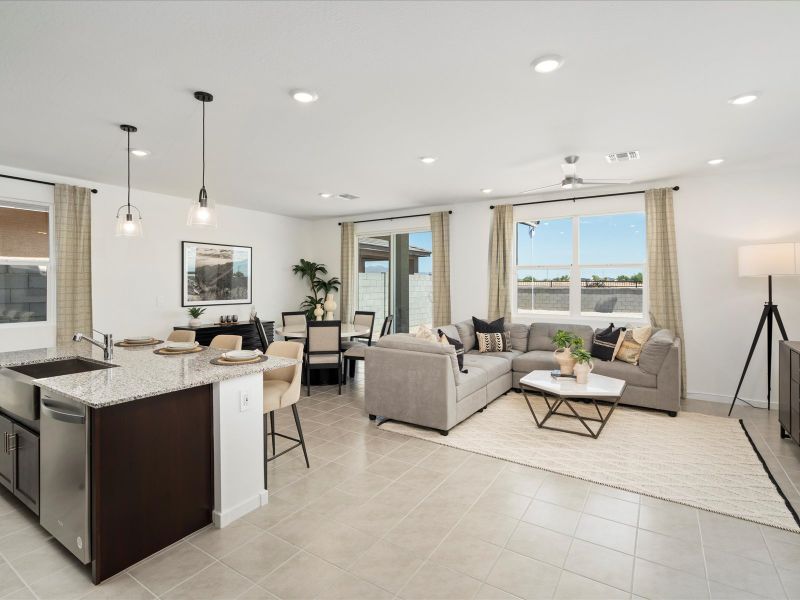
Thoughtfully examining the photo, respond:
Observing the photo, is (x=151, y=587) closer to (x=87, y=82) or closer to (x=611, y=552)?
(x=611, y=552)

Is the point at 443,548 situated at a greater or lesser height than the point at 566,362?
lesser

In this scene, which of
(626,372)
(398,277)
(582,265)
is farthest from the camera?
(398,277)

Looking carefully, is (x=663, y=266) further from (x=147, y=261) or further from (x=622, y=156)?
(x=147, y=261)

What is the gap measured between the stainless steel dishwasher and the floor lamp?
5.37m

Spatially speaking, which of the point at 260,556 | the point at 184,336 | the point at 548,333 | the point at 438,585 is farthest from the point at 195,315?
the point at 438,585

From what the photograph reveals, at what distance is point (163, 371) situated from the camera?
2.46 meters

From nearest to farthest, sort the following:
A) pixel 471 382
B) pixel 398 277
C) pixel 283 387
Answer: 1. pixel 283 387
2. pixel 471 382
3. pixel 398 277

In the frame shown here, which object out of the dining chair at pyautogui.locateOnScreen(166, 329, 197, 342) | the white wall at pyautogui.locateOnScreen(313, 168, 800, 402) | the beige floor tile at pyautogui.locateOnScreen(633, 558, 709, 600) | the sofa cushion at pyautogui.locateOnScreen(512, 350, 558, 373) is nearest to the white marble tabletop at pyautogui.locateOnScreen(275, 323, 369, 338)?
the dining chair at pyautogui.locateOnScreen(166, 329, 197, 342)

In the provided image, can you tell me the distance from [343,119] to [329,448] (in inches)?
104

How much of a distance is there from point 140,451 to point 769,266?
5.45 m

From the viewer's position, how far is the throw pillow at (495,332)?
5.60 m

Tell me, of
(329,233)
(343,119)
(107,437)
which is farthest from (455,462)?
(329,233)

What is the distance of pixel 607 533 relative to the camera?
2.33 m

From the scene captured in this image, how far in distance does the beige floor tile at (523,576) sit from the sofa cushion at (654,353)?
3.14 m
